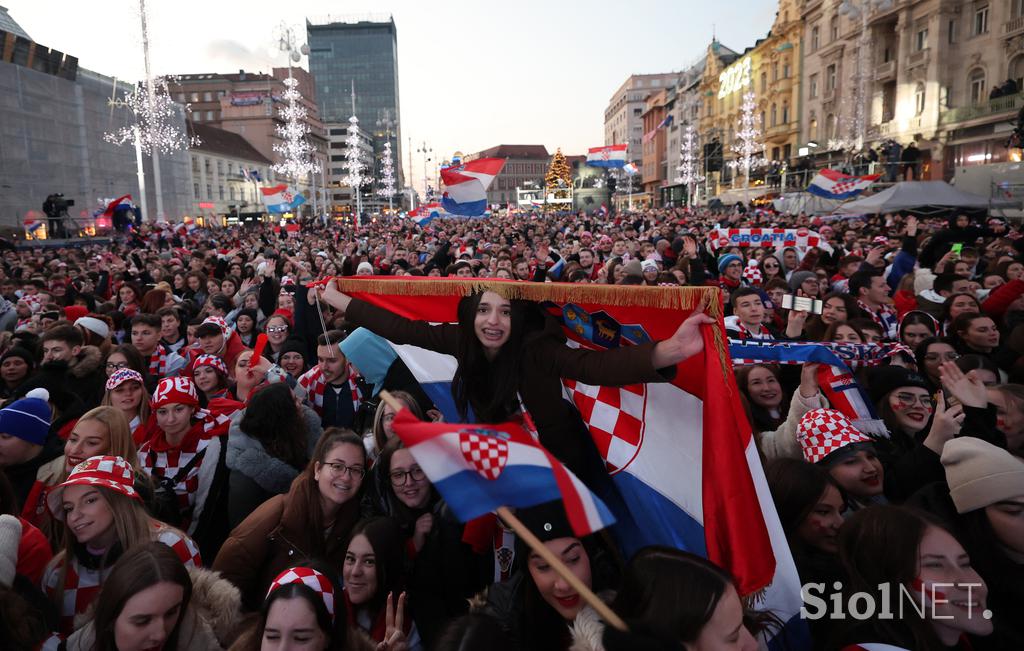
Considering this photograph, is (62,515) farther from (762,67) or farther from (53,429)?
(762,67)

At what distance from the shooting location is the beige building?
3234 cm

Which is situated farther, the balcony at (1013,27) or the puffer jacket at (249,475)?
the balcony at (1013,27)

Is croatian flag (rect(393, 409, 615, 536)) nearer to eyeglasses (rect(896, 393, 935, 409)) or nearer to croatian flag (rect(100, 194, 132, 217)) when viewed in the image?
eyeglasses (rect(896, 393, 935, 409))

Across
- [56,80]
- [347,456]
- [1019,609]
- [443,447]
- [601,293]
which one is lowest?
[1019,609]

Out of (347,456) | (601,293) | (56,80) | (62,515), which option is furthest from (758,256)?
(56,80)

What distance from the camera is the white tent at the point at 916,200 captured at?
19.3 metres

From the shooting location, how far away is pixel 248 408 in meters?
3.94

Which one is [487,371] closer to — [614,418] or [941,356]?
[614,418]

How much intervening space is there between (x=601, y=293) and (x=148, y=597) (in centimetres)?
233

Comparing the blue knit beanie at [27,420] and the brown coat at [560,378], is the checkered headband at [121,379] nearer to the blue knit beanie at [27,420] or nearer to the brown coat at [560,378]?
the blue knit beanie at [27,420]

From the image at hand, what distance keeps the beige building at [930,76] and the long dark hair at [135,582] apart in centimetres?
3838

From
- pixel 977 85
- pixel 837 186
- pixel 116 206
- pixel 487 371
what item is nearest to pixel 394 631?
pixel 487 371

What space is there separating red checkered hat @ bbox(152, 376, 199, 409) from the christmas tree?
75689 mm

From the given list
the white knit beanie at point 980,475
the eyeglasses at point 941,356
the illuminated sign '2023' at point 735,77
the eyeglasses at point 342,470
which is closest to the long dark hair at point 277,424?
the eyeglasses at point 342,470
